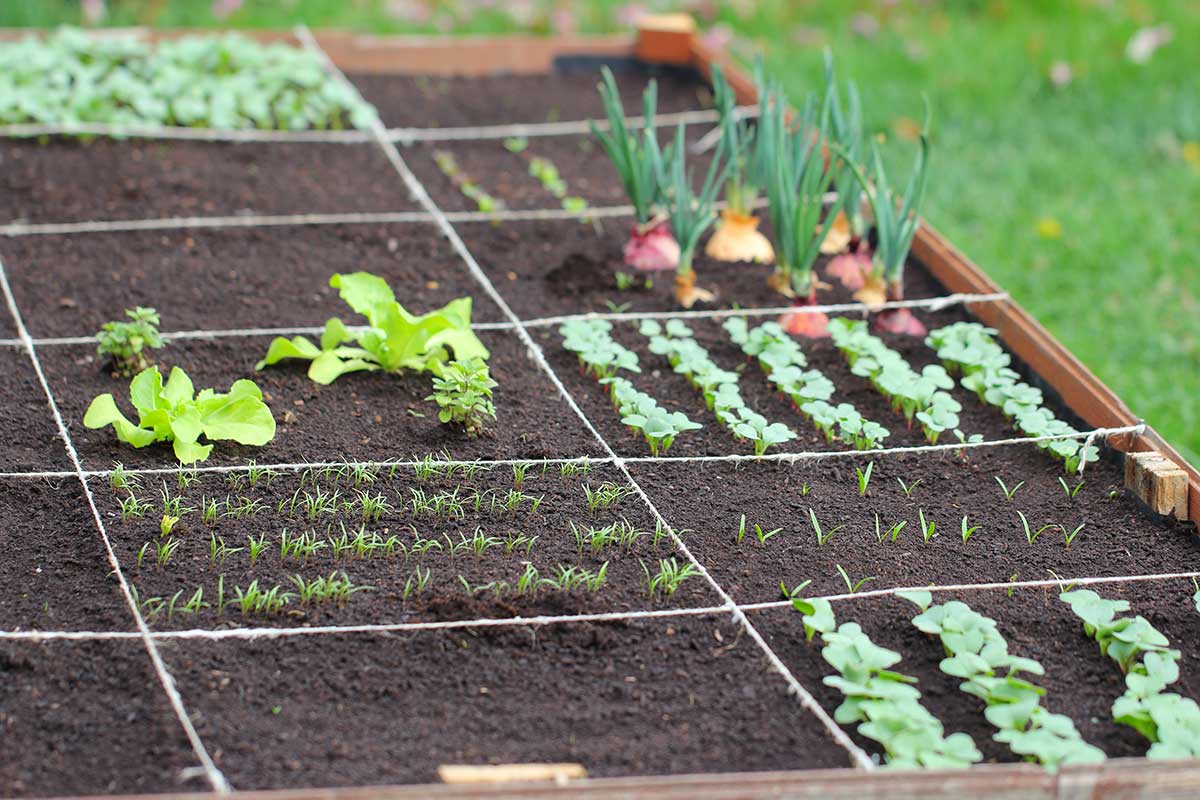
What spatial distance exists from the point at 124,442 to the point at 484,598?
86cm

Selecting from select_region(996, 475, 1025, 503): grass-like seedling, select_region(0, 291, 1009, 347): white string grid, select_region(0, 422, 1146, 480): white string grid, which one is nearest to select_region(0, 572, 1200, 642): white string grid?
select_region(996, 475, 1025, 503): grass-like seedling

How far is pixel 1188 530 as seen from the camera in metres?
2.52

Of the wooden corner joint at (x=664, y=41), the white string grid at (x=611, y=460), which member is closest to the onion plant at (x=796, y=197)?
the white string grid at (x=611, y=460)

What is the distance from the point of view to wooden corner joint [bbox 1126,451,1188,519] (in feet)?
8.28

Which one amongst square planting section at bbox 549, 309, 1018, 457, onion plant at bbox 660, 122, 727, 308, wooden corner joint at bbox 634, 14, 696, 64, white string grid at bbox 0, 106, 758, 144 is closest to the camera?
square planting section at bbox 549, 309, 1018, 457

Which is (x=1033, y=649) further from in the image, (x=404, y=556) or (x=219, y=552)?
(x=219, y=552)

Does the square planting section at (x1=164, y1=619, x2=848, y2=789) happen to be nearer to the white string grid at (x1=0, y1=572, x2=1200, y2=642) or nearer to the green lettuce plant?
the white string grid at (x1=0, y1=572, x2=1200, y2=642)

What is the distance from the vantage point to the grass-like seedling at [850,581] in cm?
227

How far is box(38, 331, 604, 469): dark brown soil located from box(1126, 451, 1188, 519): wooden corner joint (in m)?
1.01

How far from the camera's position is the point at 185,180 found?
398 centimetres

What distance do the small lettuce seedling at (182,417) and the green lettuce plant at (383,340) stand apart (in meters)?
0.30

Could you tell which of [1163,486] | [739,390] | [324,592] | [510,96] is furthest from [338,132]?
[1163,486]

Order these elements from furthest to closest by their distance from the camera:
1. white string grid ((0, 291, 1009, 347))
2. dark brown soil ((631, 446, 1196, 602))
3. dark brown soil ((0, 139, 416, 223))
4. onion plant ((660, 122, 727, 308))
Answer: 1. dark brown soil ((0, 139, 416, 223))
2. onion plant ((660, 122, 727, 308))
3. white string grid ((0, 291, 1009, 347))
4. dark brown soil ((631, 446, 1196, 602))

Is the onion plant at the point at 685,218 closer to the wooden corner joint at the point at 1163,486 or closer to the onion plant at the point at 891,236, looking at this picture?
the onion plant at the point at 891,236
